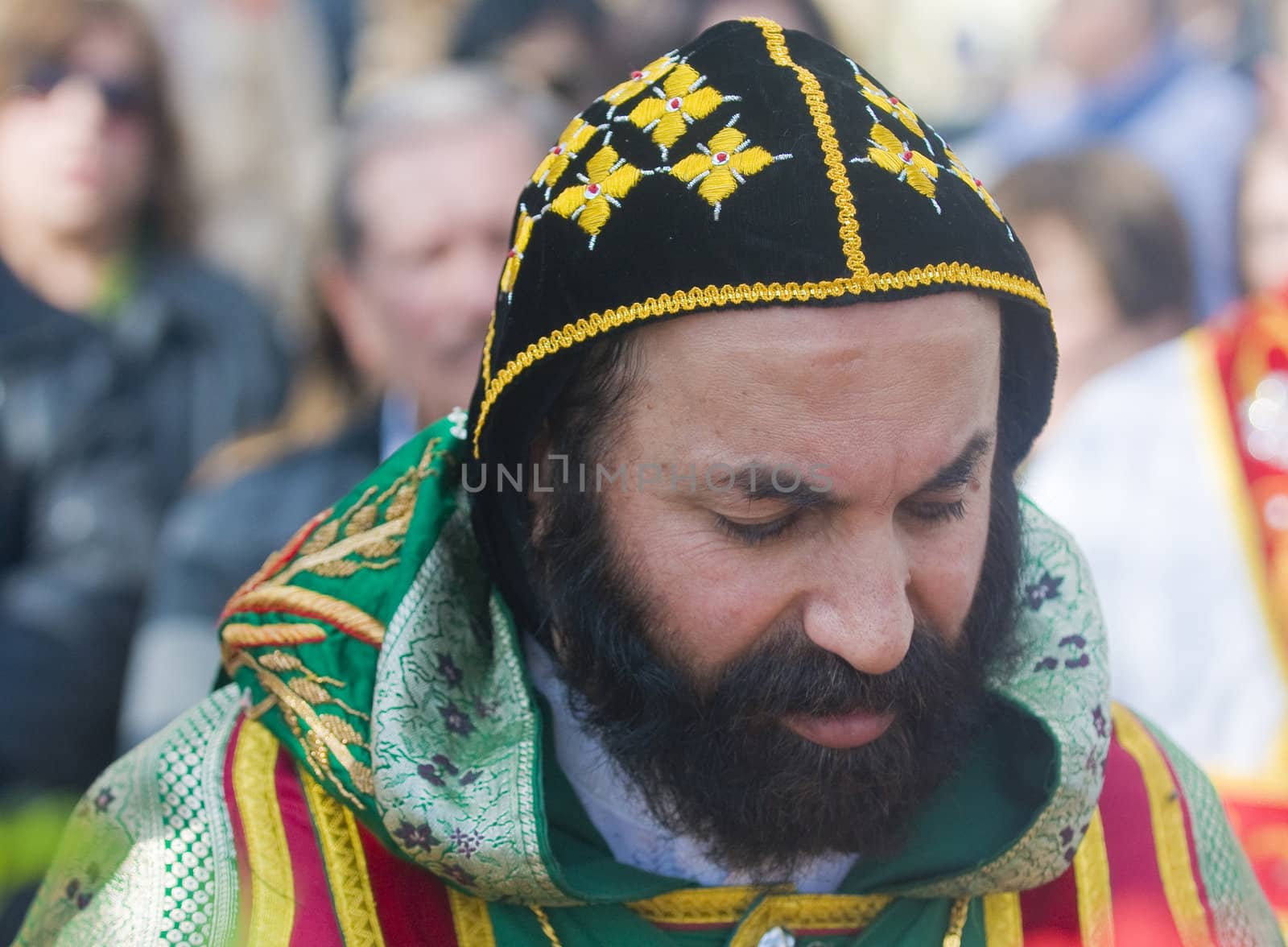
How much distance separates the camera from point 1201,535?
4234mm

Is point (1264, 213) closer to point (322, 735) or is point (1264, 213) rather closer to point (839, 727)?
point (839, 727)

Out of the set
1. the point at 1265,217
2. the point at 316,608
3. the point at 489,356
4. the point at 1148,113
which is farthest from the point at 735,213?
the point at 1148,113

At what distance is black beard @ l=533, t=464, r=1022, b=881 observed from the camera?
1679 millimetres

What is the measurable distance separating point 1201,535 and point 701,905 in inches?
117

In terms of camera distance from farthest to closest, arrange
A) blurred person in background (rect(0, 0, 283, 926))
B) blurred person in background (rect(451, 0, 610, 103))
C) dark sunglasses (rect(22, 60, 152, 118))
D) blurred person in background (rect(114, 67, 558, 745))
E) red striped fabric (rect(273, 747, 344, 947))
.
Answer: blurred person in background (rect(451, 0, 610, 103))
dark sunglasses (rect(22, 60, 152, 118))
blurred person in background (rect(0, 0, 283, 926))
blurred person in background (rect(114, 67, 558, 745))
red striped fabric (rect(273, 747, 344, 947))

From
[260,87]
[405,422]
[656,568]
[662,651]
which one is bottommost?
→ [662,651]

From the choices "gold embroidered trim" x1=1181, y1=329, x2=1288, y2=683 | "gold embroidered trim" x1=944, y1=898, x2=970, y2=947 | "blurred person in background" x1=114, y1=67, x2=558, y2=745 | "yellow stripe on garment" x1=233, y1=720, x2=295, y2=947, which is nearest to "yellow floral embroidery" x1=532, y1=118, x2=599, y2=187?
"yellow stripe on garment" x1=233, y1=720, x2=295, y2=947

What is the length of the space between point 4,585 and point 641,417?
300cm

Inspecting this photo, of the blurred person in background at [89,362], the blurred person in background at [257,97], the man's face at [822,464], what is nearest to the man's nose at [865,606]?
the man's face at [822,464]

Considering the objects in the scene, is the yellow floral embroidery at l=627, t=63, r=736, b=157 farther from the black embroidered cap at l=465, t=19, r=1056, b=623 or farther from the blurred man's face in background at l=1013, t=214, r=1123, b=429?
the blurred man's face in background at l=1013, t=214, r=1123, b=429

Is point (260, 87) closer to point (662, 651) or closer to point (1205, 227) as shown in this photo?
point (1205, 227)

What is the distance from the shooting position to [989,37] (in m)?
5.17

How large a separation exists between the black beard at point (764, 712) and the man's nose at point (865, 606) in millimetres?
40

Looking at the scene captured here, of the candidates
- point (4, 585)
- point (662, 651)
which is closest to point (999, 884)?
point (662, 651)
